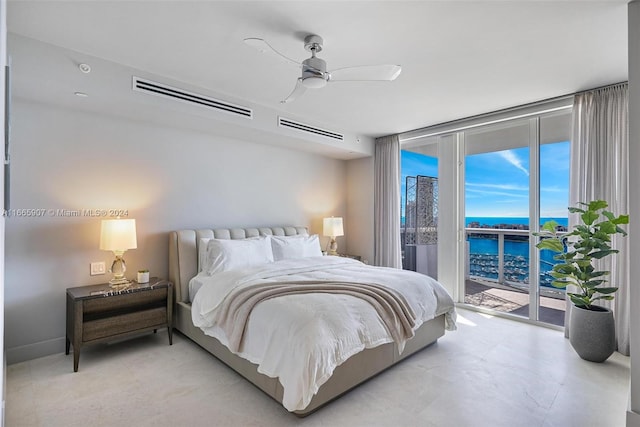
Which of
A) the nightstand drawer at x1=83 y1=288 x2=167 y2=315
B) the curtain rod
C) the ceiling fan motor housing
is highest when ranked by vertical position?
the curtain rod

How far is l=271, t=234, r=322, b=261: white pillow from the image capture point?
13.3 feet

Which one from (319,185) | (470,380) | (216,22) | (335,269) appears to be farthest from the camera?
(319,185)

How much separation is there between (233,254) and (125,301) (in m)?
1.07

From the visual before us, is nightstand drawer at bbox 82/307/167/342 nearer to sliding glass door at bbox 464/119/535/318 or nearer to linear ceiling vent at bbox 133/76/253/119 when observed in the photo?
linear ceiling vent at bbox 133/76/253/119

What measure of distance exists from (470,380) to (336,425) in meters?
1.22

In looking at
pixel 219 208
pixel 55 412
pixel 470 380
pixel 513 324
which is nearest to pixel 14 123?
pixel 219 208

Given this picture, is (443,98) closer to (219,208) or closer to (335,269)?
(335,269)

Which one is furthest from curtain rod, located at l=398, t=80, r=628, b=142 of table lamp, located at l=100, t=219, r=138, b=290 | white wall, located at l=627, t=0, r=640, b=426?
table lamp, located at l=100, t=219, r=138, b=290

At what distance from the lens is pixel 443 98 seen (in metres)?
3.63

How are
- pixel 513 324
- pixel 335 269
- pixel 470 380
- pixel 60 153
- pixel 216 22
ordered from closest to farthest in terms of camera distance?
pixel 216 22, pixel 470 380, pixel 60 153, pixel 335 269, pixel 513 324

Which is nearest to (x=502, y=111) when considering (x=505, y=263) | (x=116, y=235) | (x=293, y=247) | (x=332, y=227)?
(x=505, y=263)

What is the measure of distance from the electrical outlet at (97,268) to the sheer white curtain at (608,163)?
4.88 metres

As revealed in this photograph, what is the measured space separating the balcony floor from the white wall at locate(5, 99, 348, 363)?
3.21m

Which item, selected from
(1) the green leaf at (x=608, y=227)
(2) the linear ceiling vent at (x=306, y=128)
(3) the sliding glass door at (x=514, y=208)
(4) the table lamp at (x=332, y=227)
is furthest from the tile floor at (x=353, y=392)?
(2) the linear ceiling vent at (x=306, y=128)
